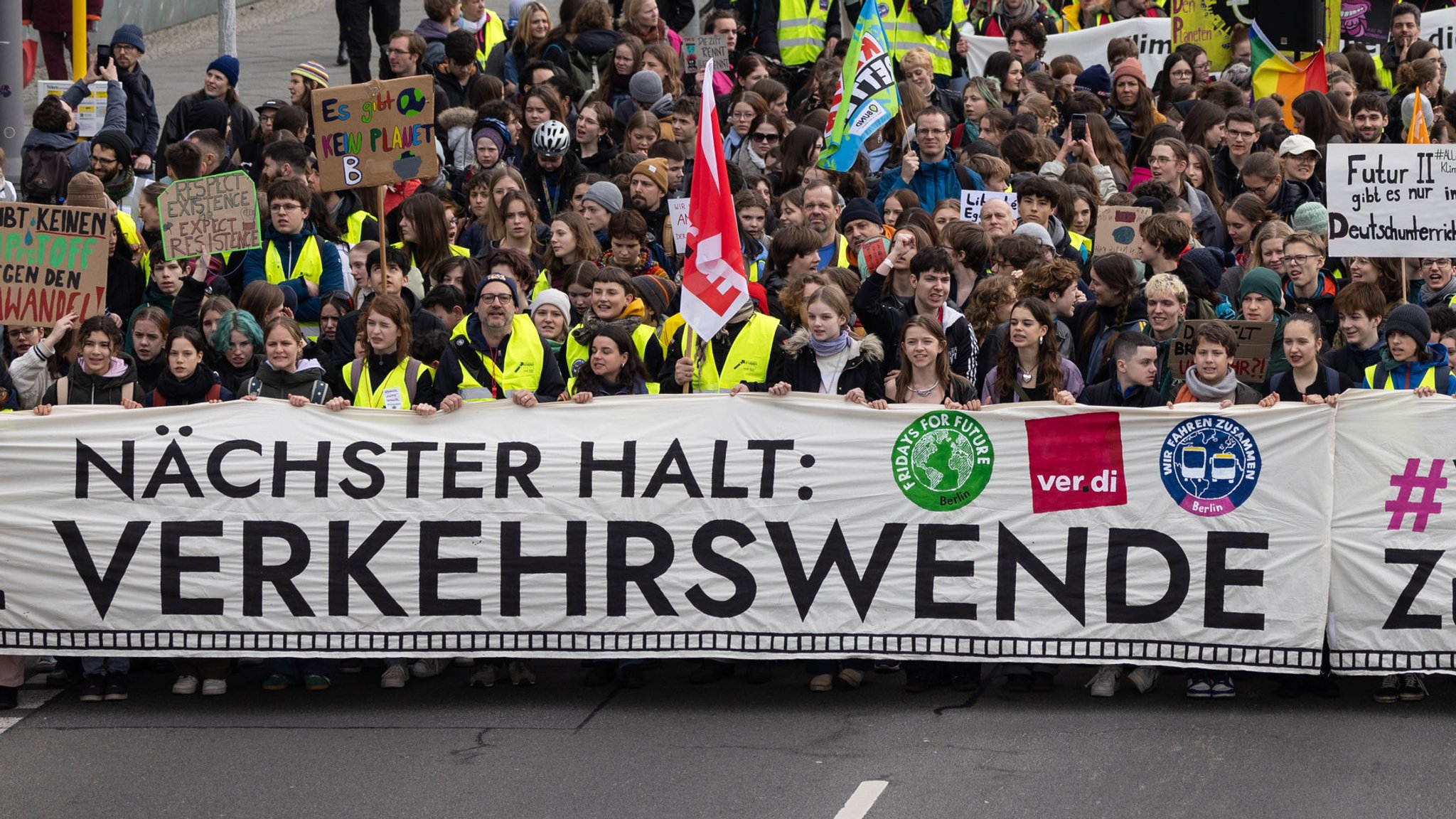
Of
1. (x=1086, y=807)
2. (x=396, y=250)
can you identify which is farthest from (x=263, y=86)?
(x=1086, y=807)

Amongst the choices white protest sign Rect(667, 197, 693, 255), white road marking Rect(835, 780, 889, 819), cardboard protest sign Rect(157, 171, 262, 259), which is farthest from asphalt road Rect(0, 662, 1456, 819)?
white protest sign Rect(667, 197, 693, 255)

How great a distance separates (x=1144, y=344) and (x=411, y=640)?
3386 mm

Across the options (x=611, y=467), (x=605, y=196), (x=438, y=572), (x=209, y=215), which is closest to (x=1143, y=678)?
(x=611, y=467)

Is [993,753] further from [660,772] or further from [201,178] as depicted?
[201,178]

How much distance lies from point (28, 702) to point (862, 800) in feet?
12.6

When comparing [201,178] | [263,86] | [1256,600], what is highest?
[263,86]

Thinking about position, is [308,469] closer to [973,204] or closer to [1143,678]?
[1143,678]

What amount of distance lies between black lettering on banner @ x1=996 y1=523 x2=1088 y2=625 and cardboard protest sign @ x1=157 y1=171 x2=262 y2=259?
4620mm

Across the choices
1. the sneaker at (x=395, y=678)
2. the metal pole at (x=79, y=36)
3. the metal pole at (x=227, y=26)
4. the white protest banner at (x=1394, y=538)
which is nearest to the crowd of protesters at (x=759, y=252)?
the sneaker at (x=395, y=678)

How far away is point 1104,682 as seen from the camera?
900 centimetres

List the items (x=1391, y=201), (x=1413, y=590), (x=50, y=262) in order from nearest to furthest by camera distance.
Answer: (x=1413, y=590) → (x=50, y=262) → (x=1391, y=201)

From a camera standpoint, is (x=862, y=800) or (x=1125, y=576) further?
(x=1125, y=576)

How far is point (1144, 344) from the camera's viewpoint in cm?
926

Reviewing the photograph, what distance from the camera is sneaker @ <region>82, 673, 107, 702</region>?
922 centimetres
